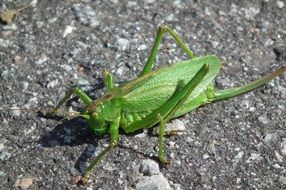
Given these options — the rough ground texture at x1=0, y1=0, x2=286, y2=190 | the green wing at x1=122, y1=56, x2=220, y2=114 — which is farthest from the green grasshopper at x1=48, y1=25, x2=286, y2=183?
the rough ground texture at x1=0, y1=0, x2=286, y2=190

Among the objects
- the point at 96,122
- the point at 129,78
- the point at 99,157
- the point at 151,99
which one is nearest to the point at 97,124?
the point at 96,122

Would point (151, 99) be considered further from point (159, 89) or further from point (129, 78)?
point (129, 78)

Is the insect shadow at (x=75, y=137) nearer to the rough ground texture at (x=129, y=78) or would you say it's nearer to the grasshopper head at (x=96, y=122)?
the rough ground texture at (x=129, y=78)

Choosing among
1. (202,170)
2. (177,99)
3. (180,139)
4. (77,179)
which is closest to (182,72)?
(177,99)

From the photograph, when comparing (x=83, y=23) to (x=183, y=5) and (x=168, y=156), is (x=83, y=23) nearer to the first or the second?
(x=183, y=5)

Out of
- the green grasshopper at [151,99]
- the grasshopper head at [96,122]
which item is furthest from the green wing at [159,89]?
the grasshopper head at [96,122]
